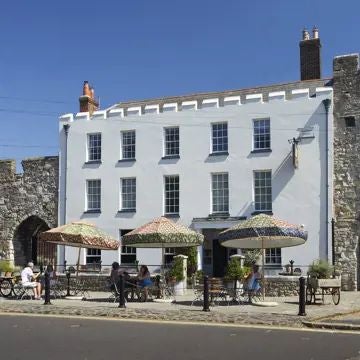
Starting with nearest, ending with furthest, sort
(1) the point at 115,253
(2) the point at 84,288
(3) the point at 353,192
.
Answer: (2) the point at 84,288
(3) the point at 353,192
(1) the point at 115,253

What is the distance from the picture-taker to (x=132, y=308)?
1761 centimetres

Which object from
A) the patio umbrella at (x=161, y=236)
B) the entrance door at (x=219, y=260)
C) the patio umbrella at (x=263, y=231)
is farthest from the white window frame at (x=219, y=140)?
the patio umbrella at (x=263, y=231)

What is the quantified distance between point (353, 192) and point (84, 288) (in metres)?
12.0

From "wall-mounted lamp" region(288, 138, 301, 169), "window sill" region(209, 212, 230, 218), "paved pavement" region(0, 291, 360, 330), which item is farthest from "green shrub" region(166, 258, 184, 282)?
"wall-mounted lamp" region(288, 138, 301, 169)

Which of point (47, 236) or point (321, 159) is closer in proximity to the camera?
point (47, 236)

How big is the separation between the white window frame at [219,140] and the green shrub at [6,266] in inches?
451

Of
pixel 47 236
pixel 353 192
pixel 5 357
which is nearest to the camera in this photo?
pixel 5 357

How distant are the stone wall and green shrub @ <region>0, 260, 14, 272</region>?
15.5 meters

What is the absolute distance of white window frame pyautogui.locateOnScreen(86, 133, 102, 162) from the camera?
105 ft

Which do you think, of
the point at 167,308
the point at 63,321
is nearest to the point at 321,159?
the point at 167,308

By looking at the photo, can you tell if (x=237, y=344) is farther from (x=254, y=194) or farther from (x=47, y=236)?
(x=254, y=194)

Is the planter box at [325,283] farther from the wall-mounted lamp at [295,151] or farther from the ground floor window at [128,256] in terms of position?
the ground floor window at [128,256]

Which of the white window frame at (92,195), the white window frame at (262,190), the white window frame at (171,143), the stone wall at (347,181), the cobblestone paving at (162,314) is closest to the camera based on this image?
the cobblestone paving at (162,314)

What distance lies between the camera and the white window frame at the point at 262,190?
2830 centimetres
